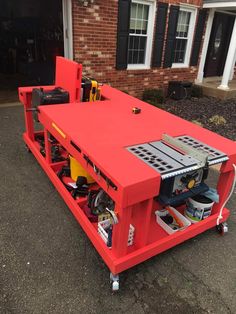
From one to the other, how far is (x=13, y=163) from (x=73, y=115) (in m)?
1.53

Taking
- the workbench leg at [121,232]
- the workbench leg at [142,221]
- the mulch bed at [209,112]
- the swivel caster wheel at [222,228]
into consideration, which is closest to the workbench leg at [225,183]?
the swivel caster wheel at [222,228]

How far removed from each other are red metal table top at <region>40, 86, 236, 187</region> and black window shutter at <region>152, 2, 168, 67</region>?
4822 mm

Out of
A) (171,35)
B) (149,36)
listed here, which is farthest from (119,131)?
(171,35)

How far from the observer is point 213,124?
566 cm

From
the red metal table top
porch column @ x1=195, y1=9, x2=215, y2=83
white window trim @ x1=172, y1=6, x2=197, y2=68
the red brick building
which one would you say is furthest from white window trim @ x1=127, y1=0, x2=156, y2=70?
the red metal table top

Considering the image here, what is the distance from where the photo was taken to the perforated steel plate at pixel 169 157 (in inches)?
69.6

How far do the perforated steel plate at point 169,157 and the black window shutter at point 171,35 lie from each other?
20.6ft

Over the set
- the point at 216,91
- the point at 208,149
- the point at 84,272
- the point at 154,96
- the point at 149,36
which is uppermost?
the point at 149,36

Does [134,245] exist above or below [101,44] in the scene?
below

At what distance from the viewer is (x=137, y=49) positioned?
7293mm

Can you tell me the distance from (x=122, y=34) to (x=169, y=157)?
5.64 meters

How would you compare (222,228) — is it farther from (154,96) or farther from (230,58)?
(230,58)

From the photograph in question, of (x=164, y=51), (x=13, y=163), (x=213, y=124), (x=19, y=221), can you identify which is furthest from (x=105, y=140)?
(x=164, y=51)

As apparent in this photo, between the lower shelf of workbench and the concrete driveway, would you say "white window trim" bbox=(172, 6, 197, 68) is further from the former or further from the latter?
the lower shelf of workbench
